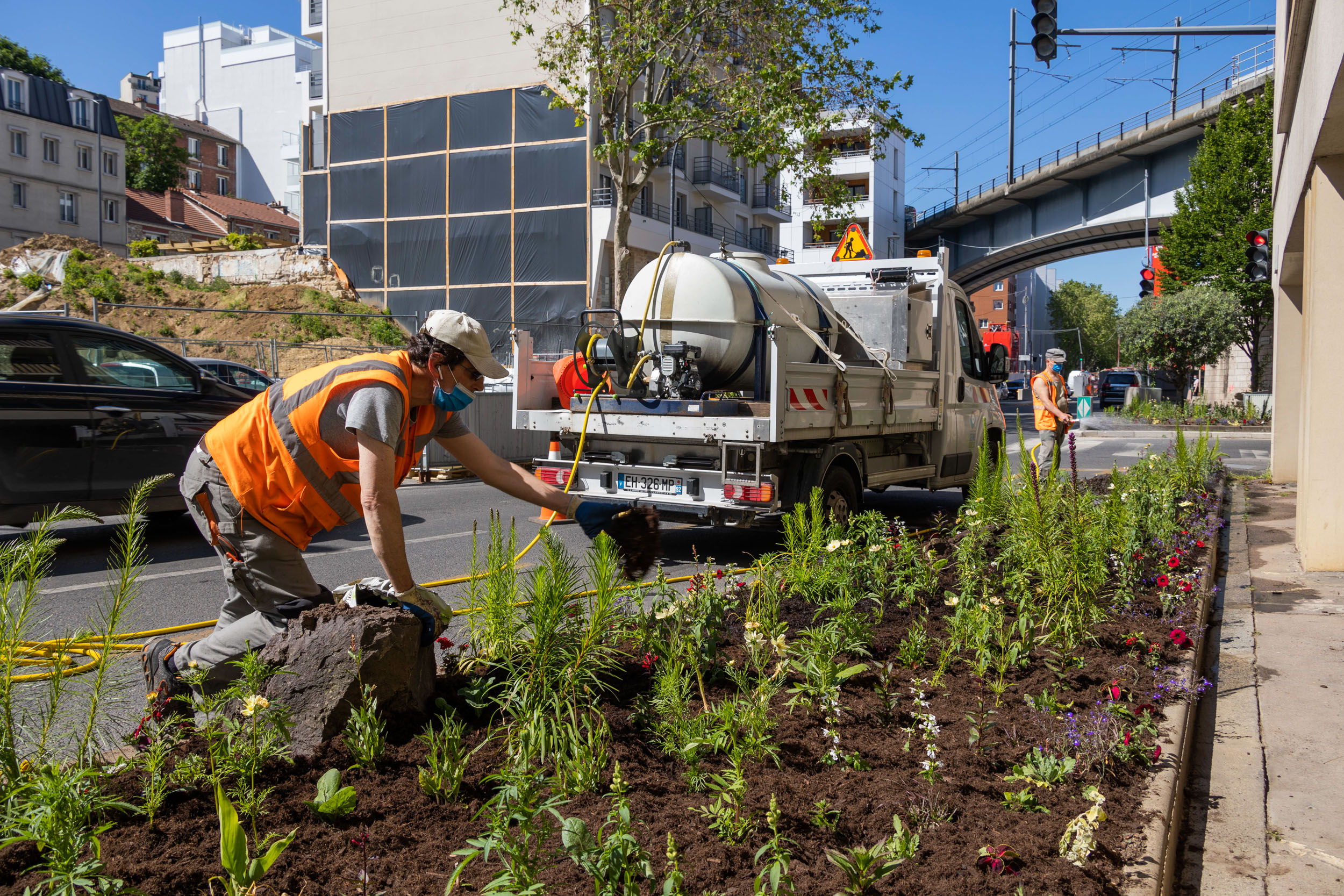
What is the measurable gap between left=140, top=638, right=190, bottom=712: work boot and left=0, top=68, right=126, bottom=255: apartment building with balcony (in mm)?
55385

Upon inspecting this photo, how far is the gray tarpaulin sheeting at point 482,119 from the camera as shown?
40156 mm

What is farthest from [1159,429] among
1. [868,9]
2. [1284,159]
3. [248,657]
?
[248,657]

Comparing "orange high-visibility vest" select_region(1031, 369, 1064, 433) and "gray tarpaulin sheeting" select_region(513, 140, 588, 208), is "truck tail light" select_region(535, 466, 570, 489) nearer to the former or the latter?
"orange high-visibility vest" select_region(1031, 369, 1064, 433)

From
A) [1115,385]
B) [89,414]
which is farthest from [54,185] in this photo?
[1115,385]

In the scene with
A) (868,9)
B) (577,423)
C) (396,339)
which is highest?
(868,9)

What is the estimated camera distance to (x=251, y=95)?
248ft

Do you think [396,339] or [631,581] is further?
[396,339]

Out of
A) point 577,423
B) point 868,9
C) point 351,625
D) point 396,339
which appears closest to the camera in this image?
point 351,625

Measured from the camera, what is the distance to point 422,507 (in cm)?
1174

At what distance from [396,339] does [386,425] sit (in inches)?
1171

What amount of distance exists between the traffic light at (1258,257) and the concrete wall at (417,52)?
28.5 metres

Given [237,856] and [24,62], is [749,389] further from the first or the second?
[24,62]

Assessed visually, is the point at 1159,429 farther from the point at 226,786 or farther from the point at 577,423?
the point at 226,786

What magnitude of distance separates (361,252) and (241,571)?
42.5 metres
